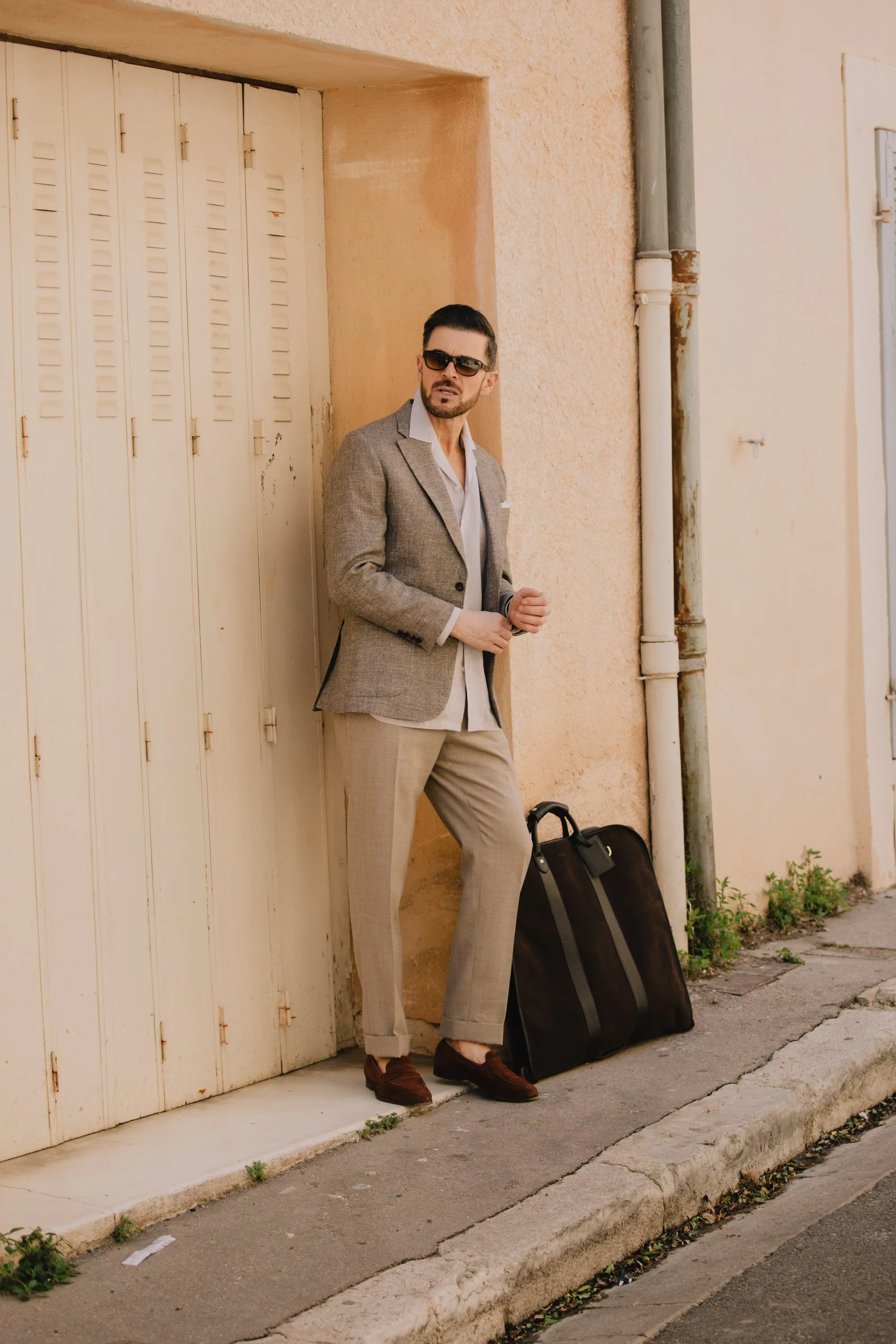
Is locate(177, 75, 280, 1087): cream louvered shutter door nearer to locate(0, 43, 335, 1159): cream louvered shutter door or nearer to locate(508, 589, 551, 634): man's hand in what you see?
locate(0, 43, 335, 1159): cream louvered shutter door

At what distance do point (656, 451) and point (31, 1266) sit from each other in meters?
3.32

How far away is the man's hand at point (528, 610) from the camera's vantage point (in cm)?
419

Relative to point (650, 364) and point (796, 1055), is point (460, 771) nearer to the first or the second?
point (796, 1055)

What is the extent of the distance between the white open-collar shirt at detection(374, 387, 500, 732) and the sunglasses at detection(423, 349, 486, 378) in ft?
0.45

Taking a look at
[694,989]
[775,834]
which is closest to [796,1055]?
[694,989]

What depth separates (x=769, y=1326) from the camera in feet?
10.4

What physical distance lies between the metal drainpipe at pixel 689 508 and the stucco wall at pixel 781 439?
0.34 meters

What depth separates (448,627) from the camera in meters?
4.21

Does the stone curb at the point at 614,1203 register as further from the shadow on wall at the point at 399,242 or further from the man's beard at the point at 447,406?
the man's beard at the point at 447,406

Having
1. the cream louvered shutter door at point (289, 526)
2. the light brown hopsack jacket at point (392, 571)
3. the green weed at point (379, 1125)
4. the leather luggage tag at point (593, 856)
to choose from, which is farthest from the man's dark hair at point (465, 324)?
the green weed at point (379, 1125)

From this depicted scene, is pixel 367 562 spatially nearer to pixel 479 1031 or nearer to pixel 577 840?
pixel 577 840

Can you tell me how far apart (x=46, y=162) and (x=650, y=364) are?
7.27 ft

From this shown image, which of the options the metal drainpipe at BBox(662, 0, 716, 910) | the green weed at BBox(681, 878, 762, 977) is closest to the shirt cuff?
the metal drainpipe at BBox(662, 0, 716, 910)

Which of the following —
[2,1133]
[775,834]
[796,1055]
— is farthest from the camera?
[775,834]
